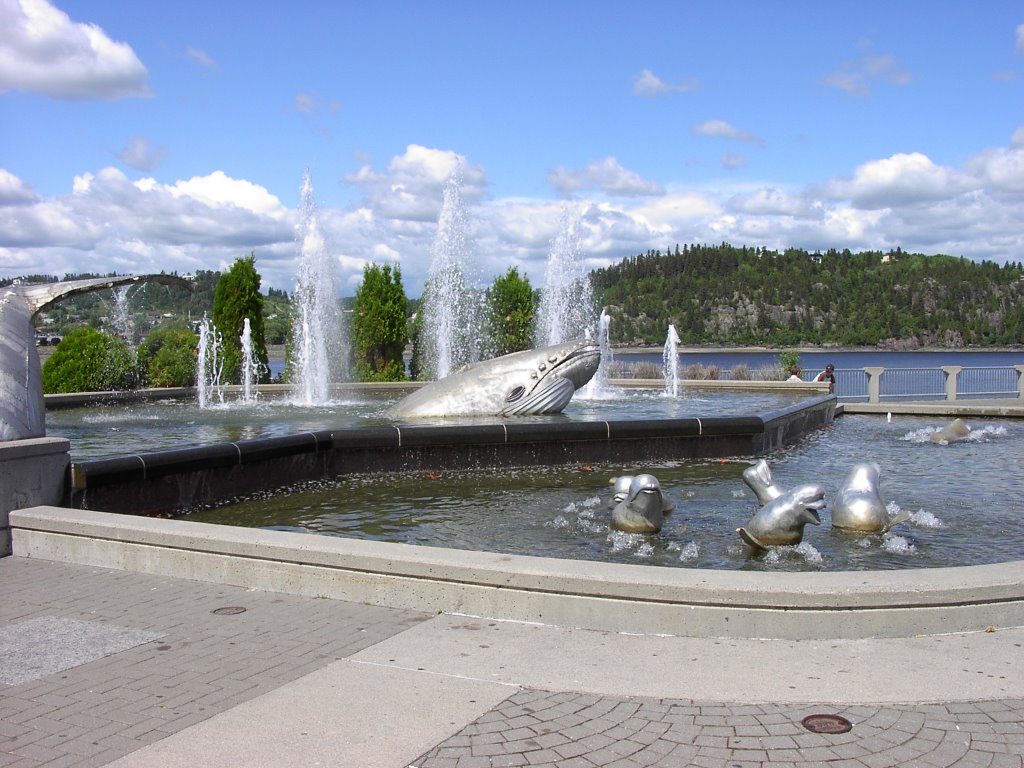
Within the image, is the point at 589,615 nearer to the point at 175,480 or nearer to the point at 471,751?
the point at 471,751

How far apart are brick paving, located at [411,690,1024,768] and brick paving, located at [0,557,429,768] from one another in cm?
137

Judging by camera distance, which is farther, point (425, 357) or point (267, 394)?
point (425, 357)

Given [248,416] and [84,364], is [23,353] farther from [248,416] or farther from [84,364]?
[84,364]

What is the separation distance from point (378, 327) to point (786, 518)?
27729 millimetres

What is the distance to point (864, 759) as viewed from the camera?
396cm

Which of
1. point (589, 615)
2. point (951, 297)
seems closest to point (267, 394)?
point (589, 615)

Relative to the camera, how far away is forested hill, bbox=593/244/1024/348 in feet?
521

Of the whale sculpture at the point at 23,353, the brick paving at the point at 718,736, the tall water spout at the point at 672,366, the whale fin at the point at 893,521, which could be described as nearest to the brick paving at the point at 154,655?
the brick paving at the point at 718,736

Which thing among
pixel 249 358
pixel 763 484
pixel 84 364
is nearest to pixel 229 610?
pixel 763 484

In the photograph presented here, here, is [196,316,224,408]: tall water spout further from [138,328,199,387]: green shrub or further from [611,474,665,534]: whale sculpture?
[611,474,665,534]: whale sculpture

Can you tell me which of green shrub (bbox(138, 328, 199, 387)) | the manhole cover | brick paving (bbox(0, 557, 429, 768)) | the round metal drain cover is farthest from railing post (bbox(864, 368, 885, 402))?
the manhole cover

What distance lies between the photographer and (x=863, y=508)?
27.8ft

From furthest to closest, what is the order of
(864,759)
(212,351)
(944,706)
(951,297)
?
1. (951,297)
2. (212,351)
3. (944,706)
4. (864,759)

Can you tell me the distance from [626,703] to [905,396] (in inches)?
1054
